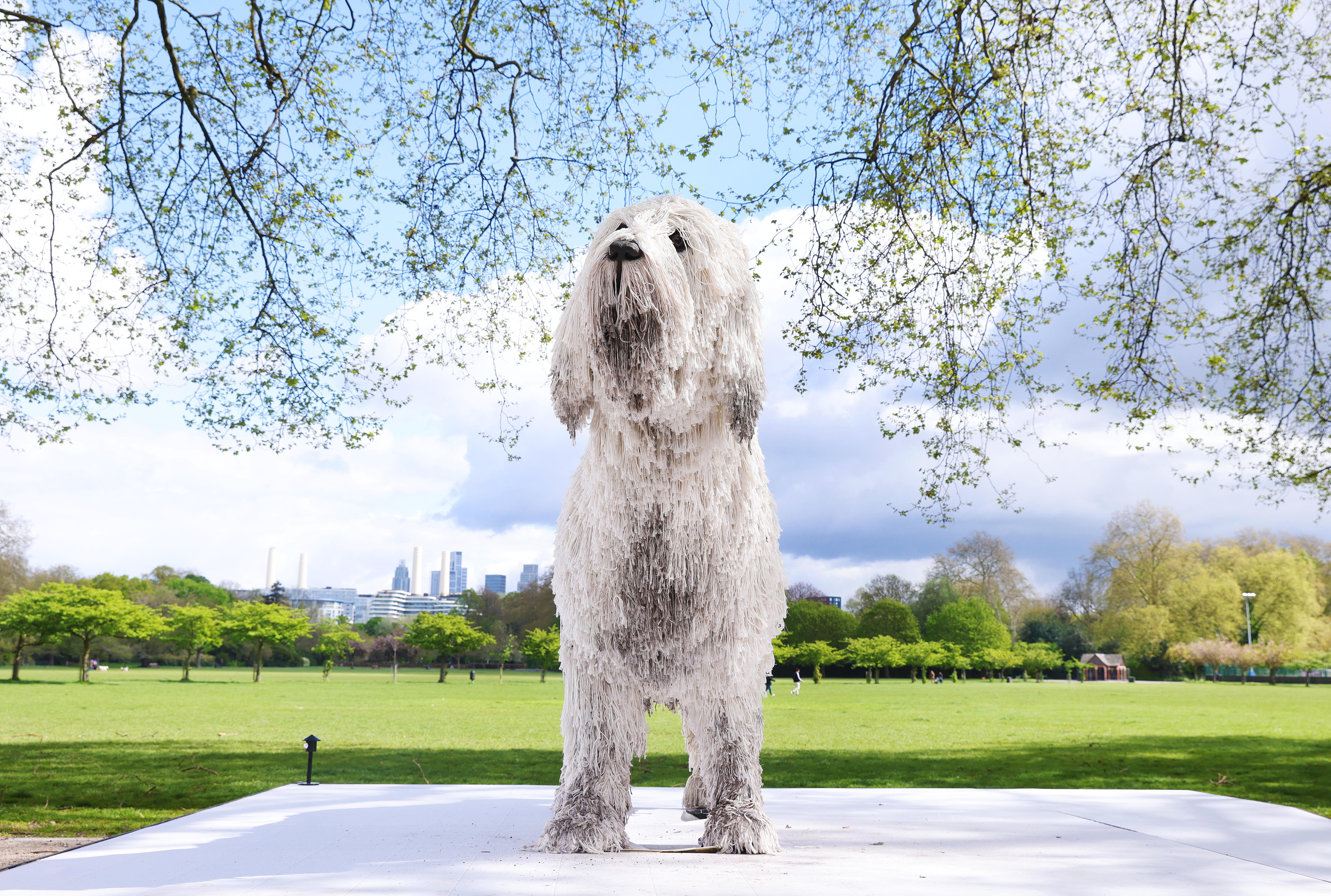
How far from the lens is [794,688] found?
39.3m

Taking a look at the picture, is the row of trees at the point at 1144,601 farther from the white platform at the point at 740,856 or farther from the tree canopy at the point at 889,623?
the white platform at the point at 740,856

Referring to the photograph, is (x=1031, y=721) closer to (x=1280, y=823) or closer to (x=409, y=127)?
(x=1280, y=823)

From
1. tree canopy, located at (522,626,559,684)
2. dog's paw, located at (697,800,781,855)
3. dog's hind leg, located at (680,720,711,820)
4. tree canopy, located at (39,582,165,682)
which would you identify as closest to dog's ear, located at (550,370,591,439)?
dog's hind leg, located at (680,720,711,820)

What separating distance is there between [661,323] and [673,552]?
98cm

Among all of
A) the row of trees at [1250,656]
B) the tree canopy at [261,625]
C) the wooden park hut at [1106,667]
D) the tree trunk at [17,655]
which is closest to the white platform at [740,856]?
the tree trunk at [17,655]

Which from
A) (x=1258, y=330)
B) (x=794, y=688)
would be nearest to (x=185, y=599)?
(x=794, y=688)

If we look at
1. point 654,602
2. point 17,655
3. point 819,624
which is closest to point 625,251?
point 654,602

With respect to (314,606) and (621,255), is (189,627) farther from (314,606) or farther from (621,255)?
(621,255)

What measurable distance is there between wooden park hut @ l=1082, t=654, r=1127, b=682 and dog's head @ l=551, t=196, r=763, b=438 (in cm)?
6003

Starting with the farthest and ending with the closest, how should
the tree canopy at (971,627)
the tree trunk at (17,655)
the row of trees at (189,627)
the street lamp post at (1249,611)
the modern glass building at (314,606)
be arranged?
the modern glass building at (314,606), the tree canopy at (971,627), the street lamp post at (1249,611), the tree trunk at (17,655), the row of trees at (189,627)

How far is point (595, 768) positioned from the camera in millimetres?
3609

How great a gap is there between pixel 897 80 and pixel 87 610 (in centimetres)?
4187

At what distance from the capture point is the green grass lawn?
11.1 meters

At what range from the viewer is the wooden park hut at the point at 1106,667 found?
55719 millimetres
